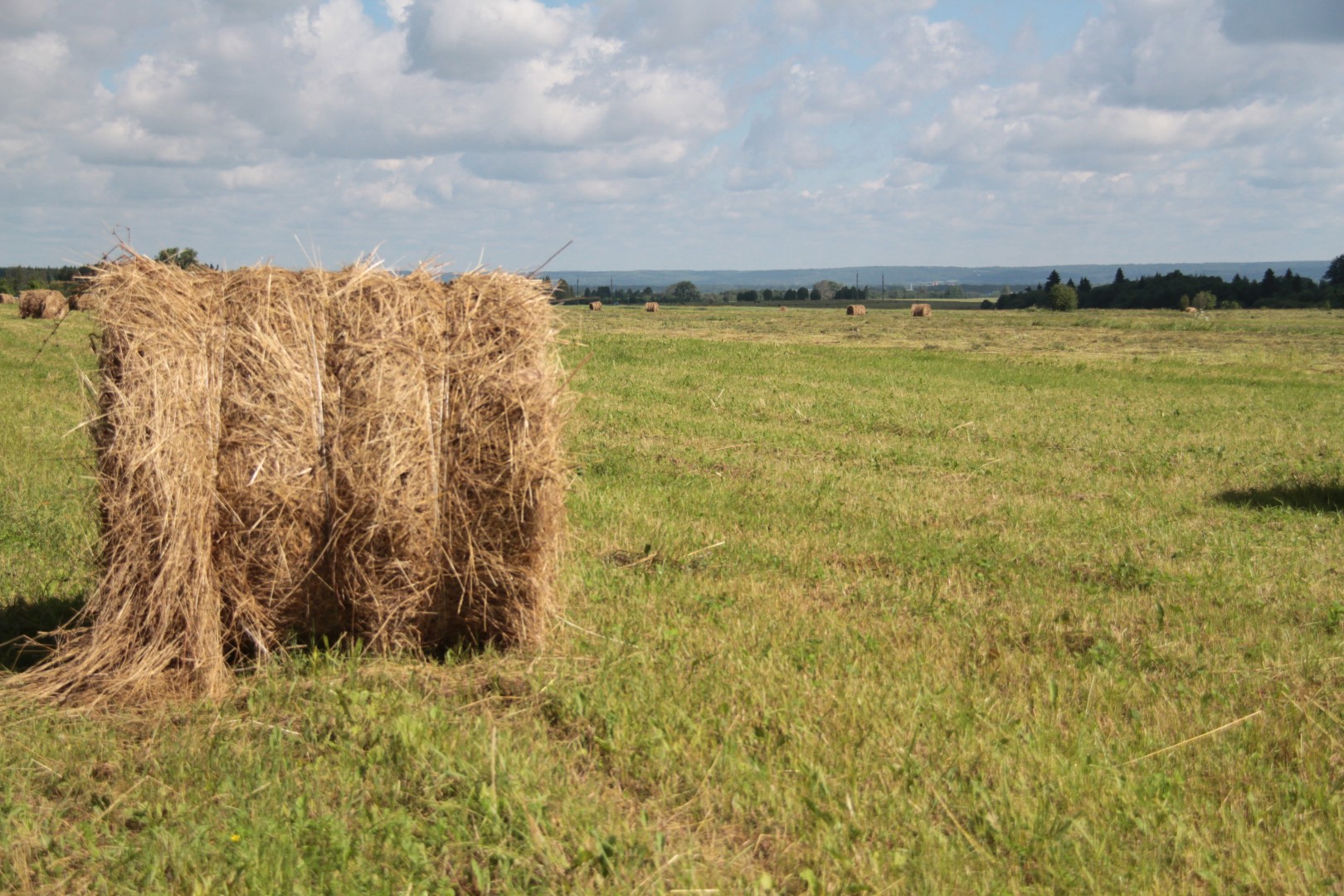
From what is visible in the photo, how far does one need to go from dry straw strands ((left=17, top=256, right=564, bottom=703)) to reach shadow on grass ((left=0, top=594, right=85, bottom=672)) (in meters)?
0.23

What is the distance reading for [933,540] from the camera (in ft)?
28.3

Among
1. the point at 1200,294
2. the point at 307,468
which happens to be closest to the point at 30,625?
the point at 307,468

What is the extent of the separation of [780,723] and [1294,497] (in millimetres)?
8337

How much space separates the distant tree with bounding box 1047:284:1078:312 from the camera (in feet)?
238

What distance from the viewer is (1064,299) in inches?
2852

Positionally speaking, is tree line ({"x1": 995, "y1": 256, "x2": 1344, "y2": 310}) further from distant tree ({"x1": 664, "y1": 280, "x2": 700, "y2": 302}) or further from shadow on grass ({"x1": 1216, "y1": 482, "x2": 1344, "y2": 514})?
shadow on grass ({"x1": 1216, "y1": 482, "x2": 1344, "y2": 514})

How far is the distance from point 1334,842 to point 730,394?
1433cm

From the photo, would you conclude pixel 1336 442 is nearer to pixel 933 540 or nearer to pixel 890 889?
pixel 933 540

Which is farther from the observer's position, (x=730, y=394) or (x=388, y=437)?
(x=730, y=394)

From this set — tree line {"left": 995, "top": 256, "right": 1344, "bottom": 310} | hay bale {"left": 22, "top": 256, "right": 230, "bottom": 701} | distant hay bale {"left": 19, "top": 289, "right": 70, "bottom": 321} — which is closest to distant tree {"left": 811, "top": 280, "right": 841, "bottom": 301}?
tree line {"left": 995, "top": 256, "right": 1344, "bottom": 310}

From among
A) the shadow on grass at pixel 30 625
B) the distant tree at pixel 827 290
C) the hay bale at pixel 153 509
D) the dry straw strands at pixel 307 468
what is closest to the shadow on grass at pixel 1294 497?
the dry straw strands at pixel 307 468

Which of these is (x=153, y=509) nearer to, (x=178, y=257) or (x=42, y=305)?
(x=178, y=257)

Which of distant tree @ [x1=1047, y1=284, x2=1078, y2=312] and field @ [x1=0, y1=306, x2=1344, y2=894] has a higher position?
distant tree @ [x1=1047, y1=284, x2=1078, y2=312]

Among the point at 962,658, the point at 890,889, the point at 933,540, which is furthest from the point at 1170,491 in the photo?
the point at 890,889
